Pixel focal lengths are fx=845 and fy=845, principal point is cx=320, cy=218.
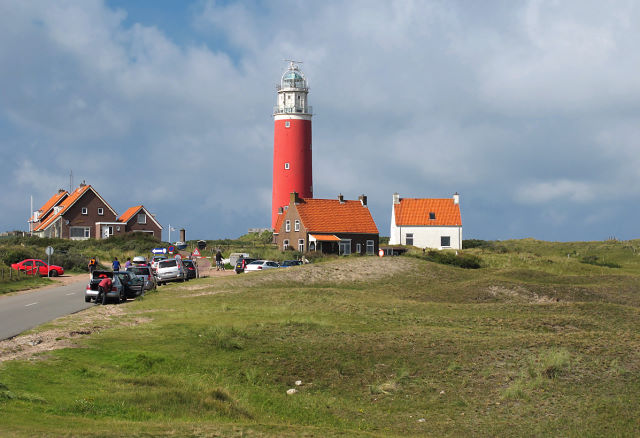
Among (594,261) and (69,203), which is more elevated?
(69,203)

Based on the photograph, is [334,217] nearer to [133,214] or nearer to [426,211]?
[426,211]

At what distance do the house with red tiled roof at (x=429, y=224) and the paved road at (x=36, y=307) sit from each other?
1527 inches

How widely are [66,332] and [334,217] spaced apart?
177ft

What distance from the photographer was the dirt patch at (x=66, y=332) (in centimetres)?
1872

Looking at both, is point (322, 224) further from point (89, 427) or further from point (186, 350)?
point (89, 427)

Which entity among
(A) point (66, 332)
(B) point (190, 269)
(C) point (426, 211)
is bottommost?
(A) point (66, 332)

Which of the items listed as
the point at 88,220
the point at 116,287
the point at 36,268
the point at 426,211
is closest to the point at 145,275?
the point at 116,287

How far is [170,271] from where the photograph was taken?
4984cm

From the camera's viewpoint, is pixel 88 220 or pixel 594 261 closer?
pixel 594 261

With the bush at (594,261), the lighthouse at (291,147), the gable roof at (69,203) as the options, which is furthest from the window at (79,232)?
the bush at (594,261)

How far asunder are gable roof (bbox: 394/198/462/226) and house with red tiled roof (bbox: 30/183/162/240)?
115 ft

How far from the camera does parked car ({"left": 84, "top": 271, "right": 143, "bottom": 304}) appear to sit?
3497 cm

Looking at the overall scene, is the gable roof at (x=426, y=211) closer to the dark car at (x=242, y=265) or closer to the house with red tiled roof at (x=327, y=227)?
the house with red tiled roof at (x=327, y=227)

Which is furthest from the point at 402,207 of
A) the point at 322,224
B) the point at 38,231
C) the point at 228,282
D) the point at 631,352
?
the point at 631,352
